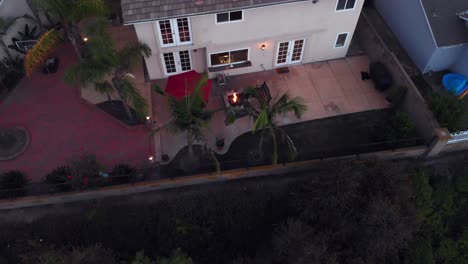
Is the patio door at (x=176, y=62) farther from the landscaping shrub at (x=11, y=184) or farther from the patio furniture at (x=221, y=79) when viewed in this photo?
the landscaping shrub at (x=11, y=184)

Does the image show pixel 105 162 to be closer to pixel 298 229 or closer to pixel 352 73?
pixel 298 229

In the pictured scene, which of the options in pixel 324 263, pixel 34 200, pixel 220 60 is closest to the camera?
pixel 324 263

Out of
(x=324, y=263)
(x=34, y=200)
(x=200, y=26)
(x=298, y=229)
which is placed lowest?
(x=324, y=263)

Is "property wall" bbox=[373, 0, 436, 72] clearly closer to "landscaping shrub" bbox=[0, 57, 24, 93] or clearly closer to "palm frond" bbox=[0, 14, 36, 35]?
"palm frond" bbox=[0, 14, 36, 35]

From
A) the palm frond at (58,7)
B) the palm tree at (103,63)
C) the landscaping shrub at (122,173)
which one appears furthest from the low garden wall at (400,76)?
the palm frond at (58,7)

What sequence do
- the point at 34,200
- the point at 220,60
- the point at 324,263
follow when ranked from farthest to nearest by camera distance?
the point at 220,60 → the point at 34,200 → the point at 324,263

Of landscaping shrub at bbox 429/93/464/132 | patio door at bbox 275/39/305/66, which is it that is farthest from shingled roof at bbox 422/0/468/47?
patio door at bbox 275/39/305/66

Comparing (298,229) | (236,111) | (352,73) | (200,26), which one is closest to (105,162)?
(236,111)
